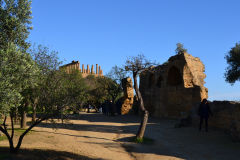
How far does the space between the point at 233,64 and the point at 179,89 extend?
441 inches

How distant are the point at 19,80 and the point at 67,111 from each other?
2.77 meters

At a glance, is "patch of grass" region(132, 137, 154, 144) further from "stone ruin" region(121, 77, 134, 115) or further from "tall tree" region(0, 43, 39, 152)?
"stone ruin" region(121, 77, 134, 115)

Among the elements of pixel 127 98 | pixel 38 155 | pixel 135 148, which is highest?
pixel 127 98

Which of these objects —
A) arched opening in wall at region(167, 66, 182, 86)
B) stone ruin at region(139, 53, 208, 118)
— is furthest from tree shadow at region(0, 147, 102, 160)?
arched opening in wall at region(167, 66, 182, 86)

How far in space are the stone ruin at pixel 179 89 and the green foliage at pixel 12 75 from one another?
1588 cm

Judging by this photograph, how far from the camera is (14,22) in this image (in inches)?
304

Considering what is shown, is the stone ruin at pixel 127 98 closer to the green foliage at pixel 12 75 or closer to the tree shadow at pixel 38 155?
the tree shadow at pixel 38 155

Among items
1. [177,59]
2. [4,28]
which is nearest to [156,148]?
[4,28]

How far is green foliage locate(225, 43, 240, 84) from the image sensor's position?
95.5ft

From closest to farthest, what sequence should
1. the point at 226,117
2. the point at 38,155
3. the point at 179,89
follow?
the point at 38,155, the point at 226,117, the point at 179,89

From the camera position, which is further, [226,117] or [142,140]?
[226,117]

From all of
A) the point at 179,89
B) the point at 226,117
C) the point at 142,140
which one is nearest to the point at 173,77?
the point at 179,89

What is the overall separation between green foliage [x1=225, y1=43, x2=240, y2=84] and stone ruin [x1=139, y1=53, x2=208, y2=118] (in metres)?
5.52

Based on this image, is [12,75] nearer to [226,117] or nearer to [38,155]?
[38,155]
